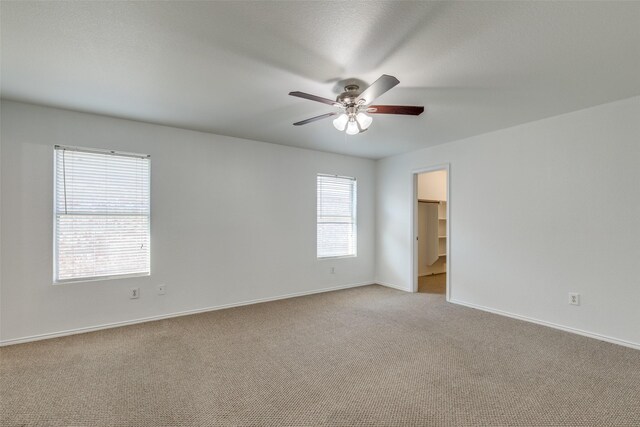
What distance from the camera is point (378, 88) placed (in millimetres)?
2145

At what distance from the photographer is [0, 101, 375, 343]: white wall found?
304 cm

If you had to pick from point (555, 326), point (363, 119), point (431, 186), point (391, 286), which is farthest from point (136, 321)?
point (431, 186)

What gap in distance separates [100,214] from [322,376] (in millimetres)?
2956

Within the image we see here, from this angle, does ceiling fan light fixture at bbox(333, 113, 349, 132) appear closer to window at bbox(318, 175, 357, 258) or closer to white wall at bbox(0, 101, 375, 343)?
white wall at bbox(0, 101, 375, 343)

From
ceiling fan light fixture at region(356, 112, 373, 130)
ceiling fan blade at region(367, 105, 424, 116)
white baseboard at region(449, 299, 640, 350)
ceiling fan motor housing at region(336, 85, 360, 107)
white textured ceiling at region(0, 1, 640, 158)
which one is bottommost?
white baseboard at region(449, 299, 640, 350)

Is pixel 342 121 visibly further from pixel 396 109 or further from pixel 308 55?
pixel 308 55

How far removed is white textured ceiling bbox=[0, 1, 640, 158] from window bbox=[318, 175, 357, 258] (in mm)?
2063

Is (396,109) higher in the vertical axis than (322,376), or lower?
higher

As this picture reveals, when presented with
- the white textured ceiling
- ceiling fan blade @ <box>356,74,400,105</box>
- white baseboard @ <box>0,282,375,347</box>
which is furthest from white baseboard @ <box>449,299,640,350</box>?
ceiling fan blade @ <box>356,74,400,105</box>

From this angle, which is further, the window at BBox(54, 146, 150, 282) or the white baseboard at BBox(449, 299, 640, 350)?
the window at BBox(54, 146, 150, 282)

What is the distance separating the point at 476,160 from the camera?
4.20 metres

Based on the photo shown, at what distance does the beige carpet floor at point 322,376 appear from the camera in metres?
1.91

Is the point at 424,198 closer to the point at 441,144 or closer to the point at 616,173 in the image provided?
the point at 441,144

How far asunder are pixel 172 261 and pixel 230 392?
7.11ft
